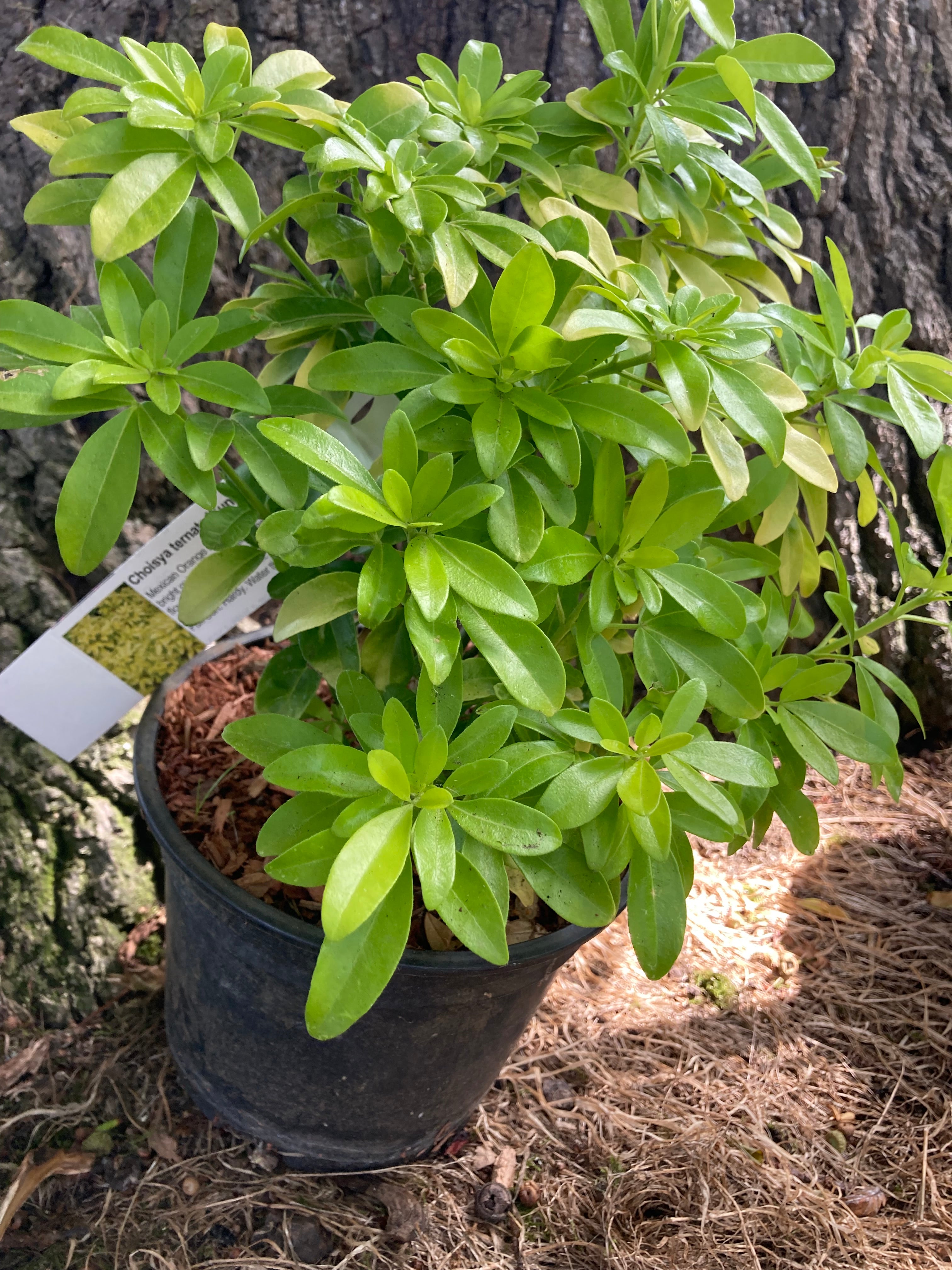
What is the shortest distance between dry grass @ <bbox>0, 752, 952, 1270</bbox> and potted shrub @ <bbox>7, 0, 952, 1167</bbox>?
33 centimetres

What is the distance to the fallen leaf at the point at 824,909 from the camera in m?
1.62

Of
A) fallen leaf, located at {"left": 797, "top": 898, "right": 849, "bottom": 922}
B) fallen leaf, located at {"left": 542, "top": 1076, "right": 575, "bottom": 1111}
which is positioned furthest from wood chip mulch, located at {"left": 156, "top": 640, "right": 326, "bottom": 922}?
fallen leaf, located at {"left": 797, "top": 898, "right": 849, "bottom": 922}

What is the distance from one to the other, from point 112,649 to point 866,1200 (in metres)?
1.32

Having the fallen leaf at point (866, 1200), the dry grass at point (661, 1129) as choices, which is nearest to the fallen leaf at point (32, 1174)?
the dry grass at point (661, 1129)

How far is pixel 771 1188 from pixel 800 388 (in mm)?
1063

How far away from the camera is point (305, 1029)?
110cm

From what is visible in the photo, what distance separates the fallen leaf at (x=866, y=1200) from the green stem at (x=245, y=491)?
1.21 metres

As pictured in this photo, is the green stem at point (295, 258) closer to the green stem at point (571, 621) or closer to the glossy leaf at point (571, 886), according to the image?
the green stem at point (571, 621)

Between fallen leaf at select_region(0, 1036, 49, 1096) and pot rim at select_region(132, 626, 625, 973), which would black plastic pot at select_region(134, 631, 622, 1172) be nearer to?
pot rim at select_region(132, 626, 625, 973)

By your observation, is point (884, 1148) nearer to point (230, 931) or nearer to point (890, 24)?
point (230, 931)

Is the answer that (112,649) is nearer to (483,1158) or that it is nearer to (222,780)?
(222,780)


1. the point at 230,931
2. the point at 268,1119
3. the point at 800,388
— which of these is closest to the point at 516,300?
the point at 800,388

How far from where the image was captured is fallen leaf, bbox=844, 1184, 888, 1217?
123cm

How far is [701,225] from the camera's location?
928mm
